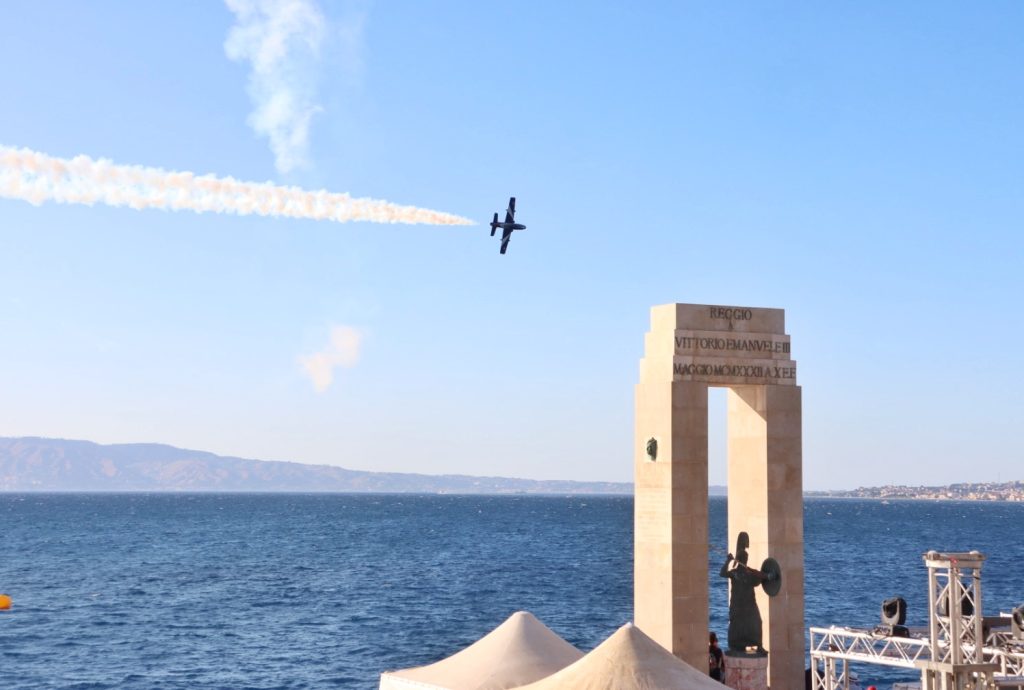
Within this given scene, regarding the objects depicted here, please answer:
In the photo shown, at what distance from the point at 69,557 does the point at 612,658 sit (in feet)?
445

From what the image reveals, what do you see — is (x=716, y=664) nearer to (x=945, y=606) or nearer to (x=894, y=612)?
(x=894, y=612)

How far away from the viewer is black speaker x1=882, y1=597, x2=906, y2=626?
39938 millimetres

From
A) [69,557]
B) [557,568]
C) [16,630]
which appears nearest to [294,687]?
[16,630]

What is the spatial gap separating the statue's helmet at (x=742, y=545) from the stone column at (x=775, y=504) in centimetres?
25

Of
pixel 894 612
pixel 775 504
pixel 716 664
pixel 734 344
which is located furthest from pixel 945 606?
pixel 734 344

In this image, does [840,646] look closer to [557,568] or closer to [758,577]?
[758,577]

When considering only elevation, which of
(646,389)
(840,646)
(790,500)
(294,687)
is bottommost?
(294,687)

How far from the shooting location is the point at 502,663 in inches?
1292

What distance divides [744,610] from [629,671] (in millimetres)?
12566

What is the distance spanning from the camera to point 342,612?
3816 inches

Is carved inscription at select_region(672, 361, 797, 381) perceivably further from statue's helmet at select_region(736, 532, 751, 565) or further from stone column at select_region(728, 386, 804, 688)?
statue's helmet at select_region(736, 532, 751, 565)

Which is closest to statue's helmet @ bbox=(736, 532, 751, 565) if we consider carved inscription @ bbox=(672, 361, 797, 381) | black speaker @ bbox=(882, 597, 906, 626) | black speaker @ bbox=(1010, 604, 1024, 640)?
black speaker @ bbox=(882, 597, 906, 626)

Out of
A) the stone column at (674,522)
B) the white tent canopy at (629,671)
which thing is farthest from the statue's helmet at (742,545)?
the white tent canopy at (629,671)

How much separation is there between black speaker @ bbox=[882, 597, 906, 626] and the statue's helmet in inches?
184
